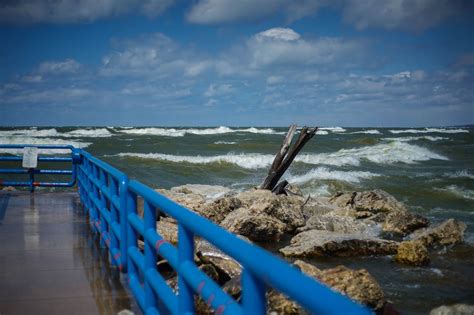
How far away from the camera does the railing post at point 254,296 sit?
5.13 feet

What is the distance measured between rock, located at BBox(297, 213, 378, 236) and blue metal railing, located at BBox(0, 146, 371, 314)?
4.99 m

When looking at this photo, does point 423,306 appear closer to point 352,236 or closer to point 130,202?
point 352,236

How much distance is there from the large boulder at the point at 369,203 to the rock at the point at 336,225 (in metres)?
1.27

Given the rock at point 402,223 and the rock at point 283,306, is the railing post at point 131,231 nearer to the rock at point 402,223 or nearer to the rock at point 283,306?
the rock at point 283,306

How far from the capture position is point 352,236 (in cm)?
779

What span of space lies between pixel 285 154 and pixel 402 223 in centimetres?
300

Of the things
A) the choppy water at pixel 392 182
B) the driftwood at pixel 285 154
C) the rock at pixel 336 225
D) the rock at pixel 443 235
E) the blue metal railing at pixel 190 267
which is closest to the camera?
the blue metal railing at pixel 190 267

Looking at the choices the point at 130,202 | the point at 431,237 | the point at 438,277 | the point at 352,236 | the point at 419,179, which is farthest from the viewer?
the point at 419,179

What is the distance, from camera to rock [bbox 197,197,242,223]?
9227mm

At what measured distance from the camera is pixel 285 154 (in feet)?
36.6

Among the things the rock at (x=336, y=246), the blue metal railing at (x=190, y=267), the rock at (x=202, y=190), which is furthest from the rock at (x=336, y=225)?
the blue metal railing at (x=190, y=267)

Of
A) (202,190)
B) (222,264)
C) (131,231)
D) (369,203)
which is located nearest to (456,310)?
(222,264)

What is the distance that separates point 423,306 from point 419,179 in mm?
15971

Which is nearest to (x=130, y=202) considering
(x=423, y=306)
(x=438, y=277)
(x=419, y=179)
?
(x=423, y=306)
